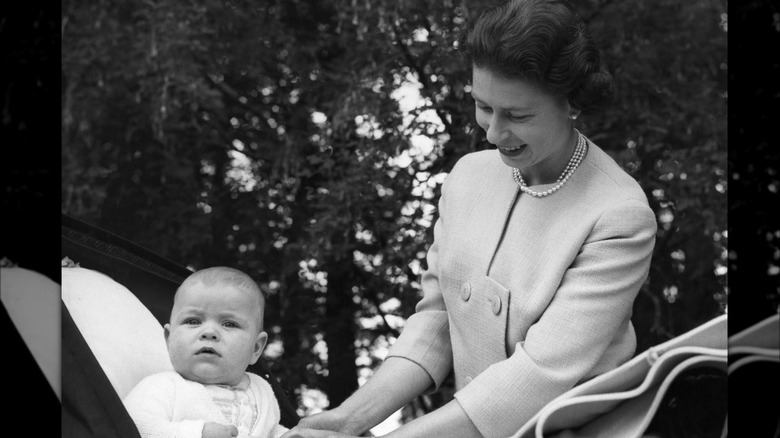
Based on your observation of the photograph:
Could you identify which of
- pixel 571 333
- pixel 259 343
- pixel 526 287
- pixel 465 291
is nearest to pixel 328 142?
pixel 259 343

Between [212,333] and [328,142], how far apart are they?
4.99 feet

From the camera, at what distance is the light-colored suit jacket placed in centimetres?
226

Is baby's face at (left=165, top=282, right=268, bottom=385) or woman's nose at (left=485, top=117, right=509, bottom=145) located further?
baby's face at (left=165, top=282, right=268, bottom=385)

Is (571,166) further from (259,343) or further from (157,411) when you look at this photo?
(157,411)

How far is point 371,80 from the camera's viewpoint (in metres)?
3.82

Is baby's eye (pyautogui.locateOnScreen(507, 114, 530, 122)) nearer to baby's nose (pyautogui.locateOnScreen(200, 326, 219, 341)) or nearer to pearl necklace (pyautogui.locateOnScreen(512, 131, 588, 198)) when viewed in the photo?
pearl necklace (pyautogui.locateOnScreen(512, 131, 588, 198))

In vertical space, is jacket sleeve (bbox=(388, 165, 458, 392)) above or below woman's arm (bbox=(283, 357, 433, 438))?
above

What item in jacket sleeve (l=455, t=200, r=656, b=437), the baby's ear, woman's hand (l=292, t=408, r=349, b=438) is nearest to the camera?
jacket sleeve (l=455, t=200, r=656, b=437)

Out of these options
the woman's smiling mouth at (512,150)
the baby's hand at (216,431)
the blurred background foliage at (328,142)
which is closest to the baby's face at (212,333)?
the baby's hand at (216,431)

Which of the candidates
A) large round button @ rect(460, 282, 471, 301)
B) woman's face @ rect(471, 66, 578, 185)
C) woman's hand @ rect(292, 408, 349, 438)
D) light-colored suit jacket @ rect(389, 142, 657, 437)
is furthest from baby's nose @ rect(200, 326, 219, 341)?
woman's face @ rect(471, 66, 578, 185)

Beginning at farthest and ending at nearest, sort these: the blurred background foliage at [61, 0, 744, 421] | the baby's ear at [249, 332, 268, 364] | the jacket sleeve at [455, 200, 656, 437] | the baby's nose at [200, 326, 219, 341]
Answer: the blurred background foliage at [61, 0, 744, 421] → the baby's ear at [249, 332, 268, 364] → the baby's nose at [200, 326, 219, 341] → the jacket sleeve at [455, 200, 656, 437]

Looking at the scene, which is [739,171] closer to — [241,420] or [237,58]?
[241,420]

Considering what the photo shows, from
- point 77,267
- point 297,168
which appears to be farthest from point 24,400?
point 297,168

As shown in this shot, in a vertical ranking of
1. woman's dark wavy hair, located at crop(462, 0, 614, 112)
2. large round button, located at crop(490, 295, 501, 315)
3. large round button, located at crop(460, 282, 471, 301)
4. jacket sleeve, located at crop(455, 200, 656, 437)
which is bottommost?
jacket sleeve, located at crop(455, 200, 656, 437)
